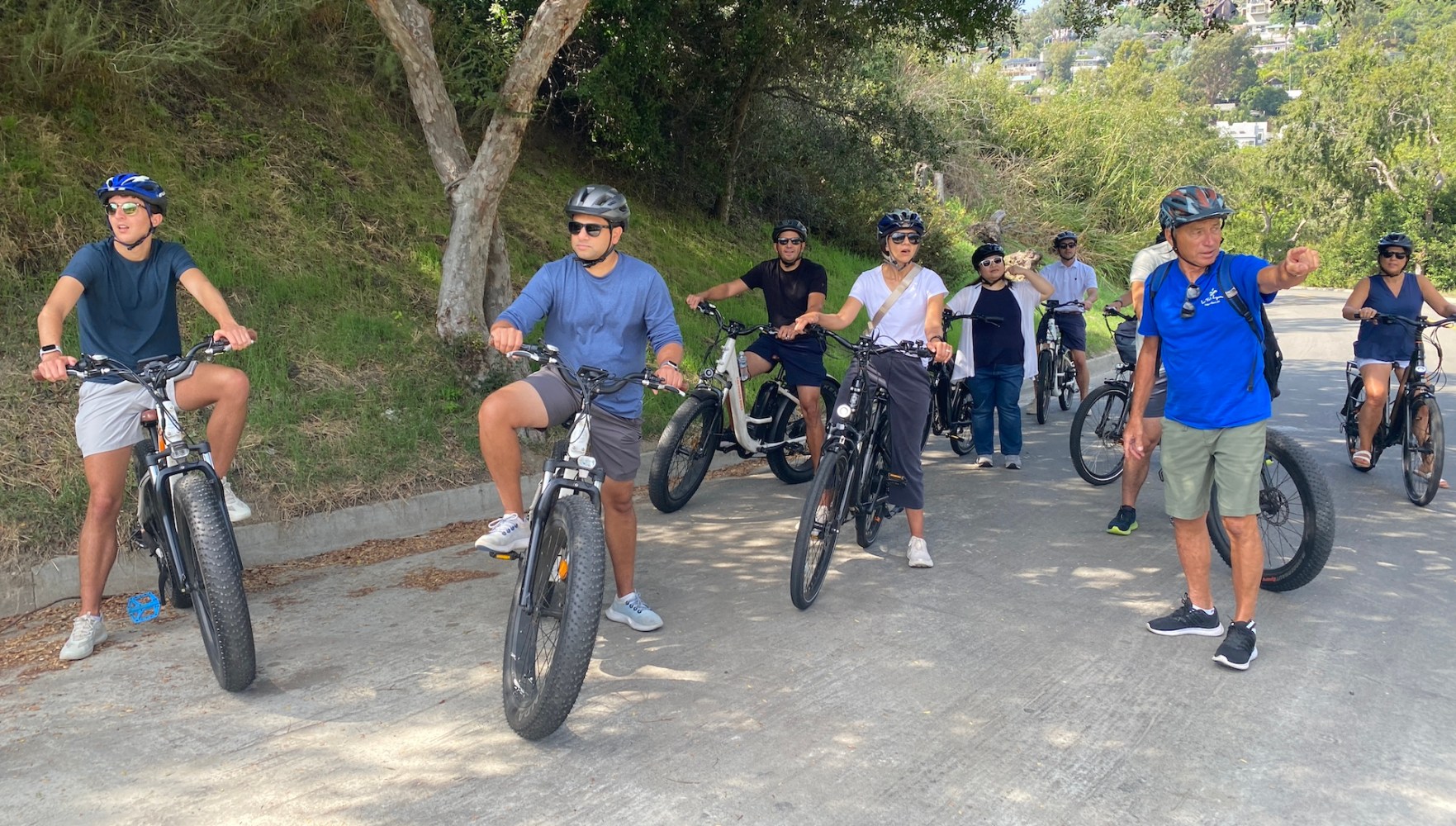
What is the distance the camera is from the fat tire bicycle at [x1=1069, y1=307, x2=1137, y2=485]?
8586mm

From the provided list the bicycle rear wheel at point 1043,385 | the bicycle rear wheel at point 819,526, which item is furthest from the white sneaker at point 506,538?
the bicycle rear wheel at point 1043,385

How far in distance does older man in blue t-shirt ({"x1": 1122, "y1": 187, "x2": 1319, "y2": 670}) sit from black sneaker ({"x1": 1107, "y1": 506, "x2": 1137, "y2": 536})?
2.01 meters

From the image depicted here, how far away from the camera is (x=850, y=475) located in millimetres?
5930

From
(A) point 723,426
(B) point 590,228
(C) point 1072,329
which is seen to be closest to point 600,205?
(B) point 590,228

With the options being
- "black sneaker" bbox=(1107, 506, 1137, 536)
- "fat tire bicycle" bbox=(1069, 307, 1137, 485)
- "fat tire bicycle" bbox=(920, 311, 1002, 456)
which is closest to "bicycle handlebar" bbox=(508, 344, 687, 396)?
"black sneaker" bbox=(1107, 506, 1137, 536)

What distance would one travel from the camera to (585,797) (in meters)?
3.74

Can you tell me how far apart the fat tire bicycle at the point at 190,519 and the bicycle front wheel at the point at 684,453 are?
3.15m

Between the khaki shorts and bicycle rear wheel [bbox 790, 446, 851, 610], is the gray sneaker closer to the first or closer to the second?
bicycle rear wheel [bbox 790, 446, 851, 610]

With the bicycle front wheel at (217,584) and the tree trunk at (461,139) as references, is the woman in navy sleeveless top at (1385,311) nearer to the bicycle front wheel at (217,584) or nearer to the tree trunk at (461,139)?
the tree trunk at (461,139)

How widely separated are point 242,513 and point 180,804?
1951 mm

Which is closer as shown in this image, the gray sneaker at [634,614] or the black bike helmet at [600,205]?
the black bike helmet at [600,205]

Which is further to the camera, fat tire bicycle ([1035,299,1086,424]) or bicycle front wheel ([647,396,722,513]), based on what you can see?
fat tire bicycle ([1035,299,1086,424])

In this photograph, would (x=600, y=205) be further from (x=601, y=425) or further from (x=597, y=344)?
(x=601, y=425)

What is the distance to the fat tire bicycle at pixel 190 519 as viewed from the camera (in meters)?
4.43
